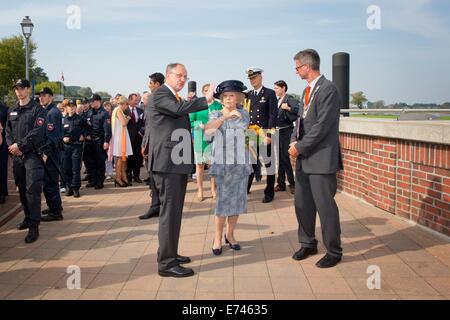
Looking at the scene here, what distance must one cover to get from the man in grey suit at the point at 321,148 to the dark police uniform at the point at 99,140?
5.99 metres

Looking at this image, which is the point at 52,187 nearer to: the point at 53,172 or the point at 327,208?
the point at 53,172

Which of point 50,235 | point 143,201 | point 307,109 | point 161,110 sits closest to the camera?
point 161,110

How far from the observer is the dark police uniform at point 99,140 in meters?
9.78

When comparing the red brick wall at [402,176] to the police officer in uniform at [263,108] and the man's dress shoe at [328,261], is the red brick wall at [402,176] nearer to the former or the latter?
the police officer in uniform at [263,108]

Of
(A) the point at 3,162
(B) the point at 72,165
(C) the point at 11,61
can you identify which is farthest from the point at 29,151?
(C) the point at 11,61

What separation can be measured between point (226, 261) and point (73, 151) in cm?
532

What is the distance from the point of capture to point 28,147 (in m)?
5.84

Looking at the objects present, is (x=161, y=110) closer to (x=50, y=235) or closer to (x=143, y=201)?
(x=50, y=235)

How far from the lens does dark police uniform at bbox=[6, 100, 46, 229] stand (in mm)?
5828

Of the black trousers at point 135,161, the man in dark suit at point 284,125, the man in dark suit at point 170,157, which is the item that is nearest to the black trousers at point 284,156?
the man in dark suit at point 284,125

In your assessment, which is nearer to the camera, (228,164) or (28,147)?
(228,164)

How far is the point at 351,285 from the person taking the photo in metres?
4.09

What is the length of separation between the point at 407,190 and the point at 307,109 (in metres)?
2.23

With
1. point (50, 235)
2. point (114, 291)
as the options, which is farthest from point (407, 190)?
point (50, 235)
